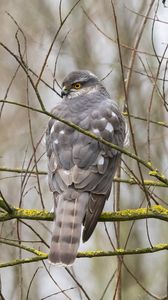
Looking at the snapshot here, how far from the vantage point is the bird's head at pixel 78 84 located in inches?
283

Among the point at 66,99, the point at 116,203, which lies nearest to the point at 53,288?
the point at 66,99

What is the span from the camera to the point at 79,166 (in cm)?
600

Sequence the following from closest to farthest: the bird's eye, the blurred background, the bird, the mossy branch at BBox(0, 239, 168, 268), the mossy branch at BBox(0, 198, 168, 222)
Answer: the mossy branch at BBox(0, 239, 168, 268) → the mossy branch at BBox(0, 198, 168, 222) → the bird → the bird's eye → the blurred background

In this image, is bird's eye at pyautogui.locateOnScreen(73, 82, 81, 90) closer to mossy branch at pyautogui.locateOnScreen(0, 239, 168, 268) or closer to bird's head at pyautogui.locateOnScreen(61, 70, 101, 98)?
bird's head at pyautogui.locateOnScreen(61, 70, 101, 98)

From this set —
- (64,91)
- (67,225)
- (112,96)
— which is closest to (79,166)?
(67,225)

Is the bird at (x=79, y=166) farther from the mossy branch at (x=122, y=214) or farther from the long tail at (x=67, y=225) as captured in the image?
the mossy branch at (x=122, y=214)

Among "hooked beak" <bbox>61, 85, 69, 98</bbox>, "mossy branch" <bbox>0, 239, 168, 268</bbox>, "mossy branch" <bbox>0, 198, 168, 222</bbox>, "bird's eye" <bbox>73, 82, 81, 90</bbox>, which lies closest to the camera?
"mossy branch" <bbox>0, 239, 168, 268</bbox>

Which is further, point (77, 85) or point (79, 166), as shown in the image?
point (77, 85)

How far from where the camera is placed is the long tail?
5.32m

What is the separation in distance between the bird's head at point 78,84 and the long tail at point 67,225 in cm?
163

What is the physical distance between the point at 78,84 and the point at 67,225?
7.26 ft

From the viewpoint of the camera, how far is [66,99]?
23.1 feet

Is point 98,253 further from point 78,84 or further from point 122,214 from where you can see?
point 78,84

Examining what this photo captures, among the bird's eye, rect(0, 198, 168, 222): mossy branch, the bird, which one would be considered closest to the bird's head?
the bird's eye
